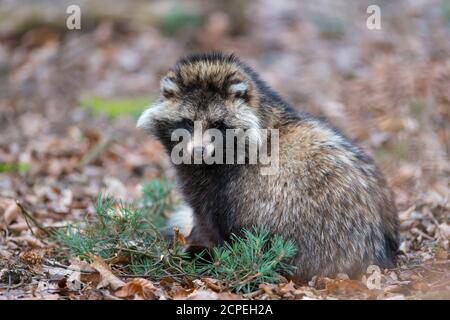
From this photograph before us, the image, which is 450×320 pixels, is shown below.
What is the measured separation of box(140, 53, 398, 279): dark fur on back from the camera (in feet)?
19.1

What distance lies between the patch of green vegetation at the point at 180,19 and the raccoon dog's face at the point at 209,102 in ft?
28.2

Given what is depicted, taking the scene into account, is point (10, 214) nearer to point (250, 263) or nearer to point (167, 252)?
point (167, 252)

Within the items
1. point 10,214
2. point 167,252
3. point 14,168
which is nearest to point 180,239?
point 167,252

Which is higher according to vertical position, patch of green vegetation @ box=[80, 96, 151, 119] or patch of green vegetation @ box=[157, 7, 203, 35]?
patch of green vegetation @ box=[157, 7, 203, 35]

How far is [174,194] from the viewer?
786cm

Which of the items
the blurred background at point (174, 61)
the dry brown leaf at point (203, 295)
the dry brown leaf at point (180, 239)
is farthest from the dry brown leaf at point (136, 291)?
the blurred background at point (174, 61)

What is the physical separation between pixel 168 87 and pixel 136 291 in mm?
1960

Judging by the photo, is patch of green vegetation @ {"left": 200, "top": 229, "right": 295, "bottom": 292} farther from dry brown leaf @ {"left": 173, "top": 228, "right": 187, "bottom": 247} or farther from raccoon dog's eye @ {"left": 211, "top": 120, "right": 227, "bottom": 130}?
raccoon dog's eye @ {"left": 211, "top": 120, "right": 227, "bottom": 130}

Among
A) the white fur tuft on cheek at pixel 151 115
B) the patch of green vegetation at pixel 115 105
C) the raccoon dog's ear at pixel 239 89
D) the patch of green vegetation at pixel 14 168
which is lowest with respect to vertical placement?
the patch of green vegetation at pixel 14 168

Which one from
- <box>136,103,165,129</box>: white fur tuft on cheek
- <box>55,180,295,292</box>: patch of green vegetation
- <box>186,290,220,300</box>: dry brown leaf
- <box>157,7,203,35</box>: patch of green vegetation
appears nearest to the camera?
<box>186,290,220,300</box>: dry brown leaf

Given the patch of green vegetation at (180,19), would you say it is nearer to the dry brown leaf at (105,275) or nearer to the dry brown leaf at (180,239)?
the dry brown leaf at (180,239)

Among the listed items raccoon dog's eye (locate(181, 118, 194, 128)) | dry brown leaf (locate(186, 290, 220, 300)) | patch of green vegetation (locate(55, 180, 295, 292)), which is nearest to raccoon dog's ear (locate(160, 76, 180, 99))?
raccoon dog's eye (locate(181, 118, 194, 128))

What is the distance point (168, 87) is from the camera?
610 centimetres

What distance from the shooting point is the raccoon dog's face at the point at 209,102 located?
5.87m
